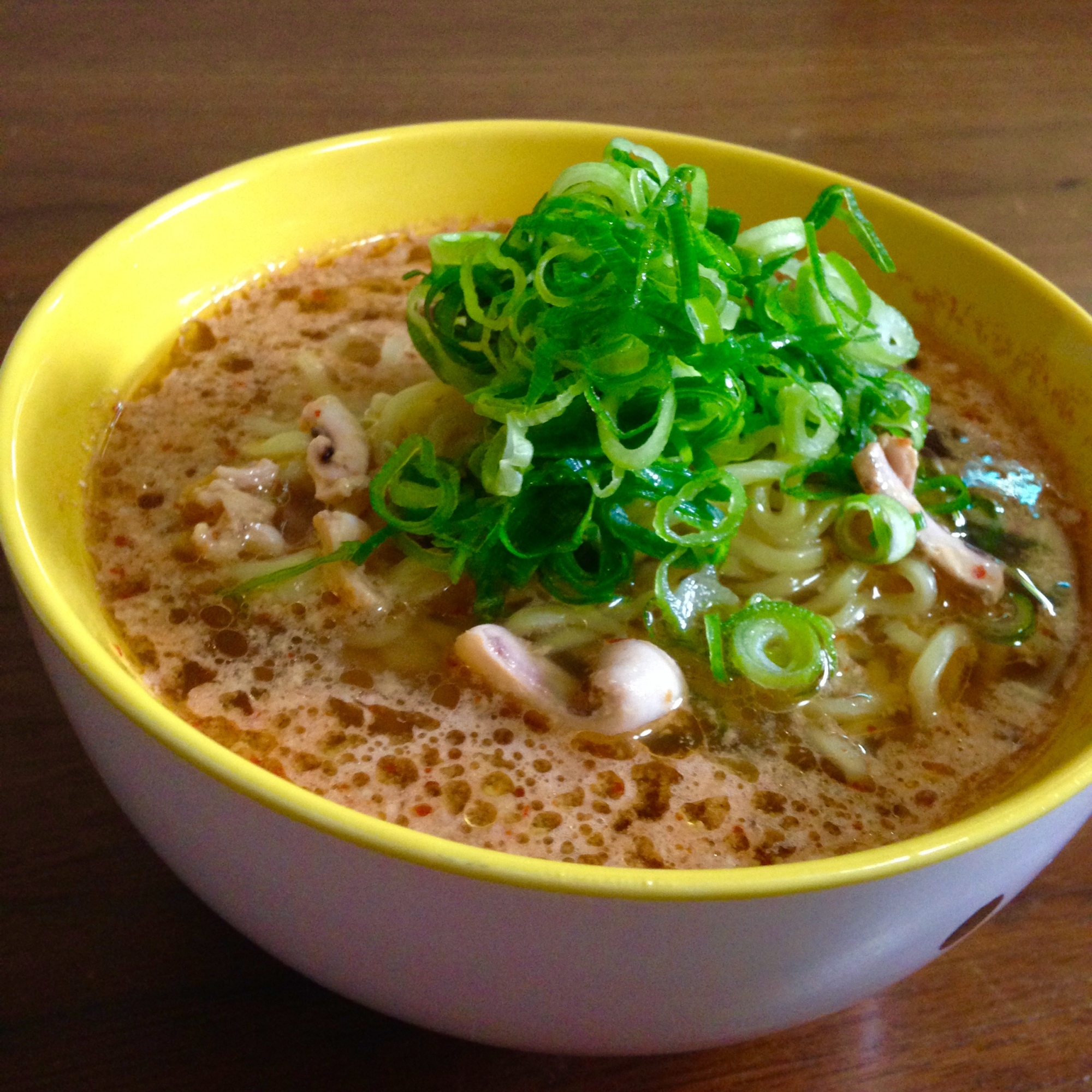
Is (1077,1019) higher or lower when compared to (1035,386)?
lower

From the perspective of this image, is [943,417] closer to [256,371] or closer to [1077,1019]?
[1077,1019]

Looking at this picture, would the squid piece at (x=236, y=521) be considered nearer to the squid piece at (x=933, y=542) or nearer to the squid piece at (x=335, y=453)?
the squid piece at (x=335, y=453)

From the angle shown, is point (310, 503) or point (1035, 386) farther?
point (1035, 386)

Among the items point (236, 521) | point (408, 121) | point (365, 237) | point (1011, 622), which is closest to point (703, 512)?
point (1011, 622)

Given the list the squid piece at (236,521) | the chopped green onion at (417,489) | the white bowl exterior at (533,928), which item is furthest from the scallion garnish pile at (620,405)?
the white bowl exterior at (533,928)

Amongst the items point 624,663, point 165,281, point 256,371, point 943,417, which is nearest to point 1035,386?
point 943,417

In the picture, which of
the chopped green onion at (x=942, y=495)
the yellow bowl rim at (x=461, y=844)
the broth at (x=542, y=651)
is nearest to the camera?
the yellow bowl rim at (x=461, y=844)

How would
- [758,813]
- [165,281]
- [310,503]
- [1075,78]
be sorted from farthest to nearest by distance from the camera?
[1075,78]
[165,281]
[310,503]
[758,813]
